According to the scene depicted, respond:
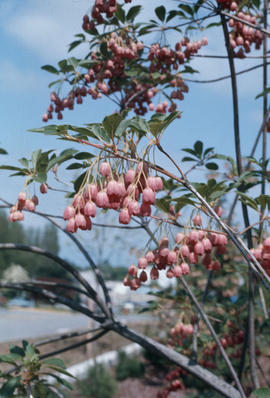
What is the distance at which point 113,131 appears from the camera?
1.44 metres

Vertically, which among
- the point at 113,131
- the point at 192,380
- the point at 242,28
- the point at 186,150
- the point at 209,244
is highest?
the point at 242,28

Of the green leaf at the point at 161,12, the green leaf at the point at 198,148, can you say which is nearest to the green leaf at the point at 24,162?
the green leaf at the point at 198,148

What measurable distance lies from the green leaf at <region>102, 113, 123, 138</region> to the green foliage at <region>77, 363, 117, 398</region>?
322 inches

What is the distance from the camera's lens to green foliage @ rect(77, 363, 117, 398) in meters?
8.54

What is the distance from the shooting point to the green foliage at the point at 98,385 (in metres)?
8.54

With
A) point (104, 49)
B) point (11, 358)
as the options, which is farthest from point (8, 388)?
point (104, 49)

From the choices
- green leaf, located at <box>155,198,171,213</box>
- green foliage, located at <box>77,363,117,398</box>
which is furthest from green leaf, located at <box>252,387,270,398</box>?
green foliage, located at <box>77,363,117,398</box>

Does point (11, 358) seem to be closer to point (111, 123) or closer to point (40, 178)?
point (40, 178)

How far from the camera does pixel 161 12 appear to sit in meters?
3.39

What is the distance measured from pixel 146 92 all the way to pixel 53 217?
59.7 inches

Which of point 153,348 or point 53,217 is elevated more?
point 53,217

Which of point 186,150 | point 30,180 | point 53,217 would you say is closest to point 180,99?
point 186,150

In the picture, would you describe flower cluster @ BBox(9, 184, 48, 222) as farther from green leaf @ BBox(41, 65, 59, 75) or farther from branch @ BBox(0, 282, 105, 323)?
green leaf @ BBox(41, 65, 59, 75)

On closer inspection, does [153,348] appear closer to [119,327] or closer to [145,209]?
[119,327]
